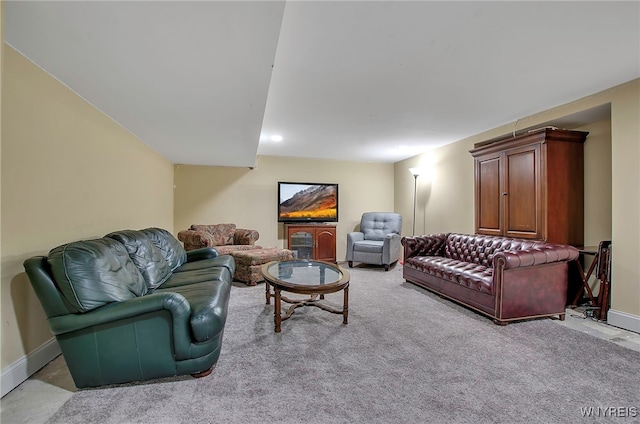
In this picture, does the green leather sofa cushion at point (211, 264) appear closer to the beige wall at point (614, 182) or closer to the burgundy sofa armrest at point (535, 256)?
the burgundy sofa armrest at point (535, 256)

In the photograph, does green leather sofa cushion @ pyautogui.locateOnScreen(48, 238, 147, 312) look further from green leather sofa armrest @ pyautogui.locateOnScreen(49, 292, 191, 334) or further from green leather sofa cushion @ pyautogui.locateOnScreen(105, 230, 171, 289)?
green leather sofa cushion @ pyautogui.locateOnScreen(105, 230, 171, 289)

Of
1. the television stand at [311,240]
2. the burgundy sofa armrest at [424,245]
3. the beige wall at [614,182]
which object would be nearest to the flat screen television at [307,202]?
the television stand at [311,240]

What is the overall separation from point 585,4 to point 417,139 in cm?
290

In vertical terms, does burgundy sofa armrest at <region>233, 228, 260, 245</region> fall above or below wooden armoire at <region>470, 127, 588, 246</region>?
below

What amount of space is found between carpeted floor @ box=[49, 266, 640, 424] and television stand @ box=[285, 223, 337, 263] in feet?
9.54

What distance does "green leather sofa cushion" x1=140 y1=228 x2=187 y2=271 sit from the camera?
300 centimetres

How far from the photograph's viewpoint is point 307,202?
232 inches

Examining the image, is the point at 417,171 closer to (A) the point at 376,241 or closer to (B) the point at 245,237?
(A) the point at 376,241

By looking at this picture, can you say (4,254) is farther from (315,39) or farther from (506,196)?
(506,196)

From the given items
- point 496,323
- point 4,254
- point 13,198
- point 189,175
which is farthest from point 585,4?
point 189,175

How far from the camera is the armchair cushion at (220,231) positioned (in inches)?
198

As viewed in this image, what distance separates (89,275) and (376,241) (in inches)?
182

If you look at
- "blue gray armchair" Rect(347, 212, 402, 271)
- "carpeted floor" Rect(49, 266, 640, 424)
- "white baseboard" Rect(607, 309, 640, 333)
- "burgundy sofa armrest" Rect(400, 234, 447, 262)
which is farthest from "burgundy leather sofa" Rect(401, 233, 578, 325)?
"blue gray armchair" Rect(347, 212, 402, 271)

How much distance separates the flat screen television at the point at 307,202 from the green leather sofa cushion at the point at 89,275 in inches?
153
